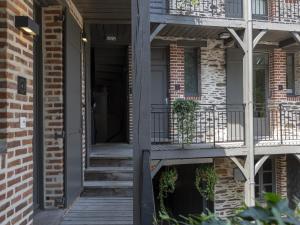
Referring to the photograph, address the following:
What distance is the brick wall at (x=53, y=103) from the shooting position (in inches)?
210

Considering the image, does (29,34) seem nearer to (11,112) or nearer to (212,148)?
(11,112)

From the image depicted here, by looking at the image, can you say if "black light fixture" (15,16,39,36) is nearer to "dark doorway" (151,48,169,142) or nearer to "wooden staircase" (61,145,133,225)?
"wooden staircase" (61,145,133,225)

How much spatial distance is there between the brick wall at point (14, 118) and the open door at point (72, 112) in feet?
5.90

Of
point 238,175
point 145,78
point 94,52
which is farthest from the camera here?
point 94,52

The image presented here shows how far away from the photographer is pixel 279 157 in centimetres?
1183

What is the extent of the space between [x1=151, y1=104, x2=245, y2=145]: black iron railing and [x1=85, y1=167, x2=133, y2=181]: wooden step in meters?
2.92

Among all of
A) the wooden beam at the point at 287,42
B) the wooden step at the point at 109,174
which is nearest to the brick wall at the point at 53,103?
the wooden step at the point at 109,174

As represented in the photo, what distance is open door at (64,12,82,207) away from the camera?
18.2ft

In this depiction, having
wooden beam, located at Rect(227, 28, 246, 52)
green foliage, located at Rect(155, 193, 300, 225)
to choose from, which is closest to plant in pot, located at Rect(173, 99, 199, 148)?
wooden beam, located at Rect(227, 28, 246, 52)

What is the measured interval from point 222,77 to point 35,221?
25.0ft

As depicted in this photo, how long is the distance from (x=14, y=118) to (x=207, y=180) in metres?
7.94

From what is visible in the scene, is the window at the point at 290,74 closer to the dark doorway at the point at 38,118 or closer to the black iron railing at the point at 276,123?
the black iron railing at the point at 276,123

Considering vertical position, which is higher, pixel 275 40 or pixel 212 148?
pixel 275 40

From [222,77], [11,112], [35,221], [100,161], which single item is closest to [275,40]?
[222,77]
